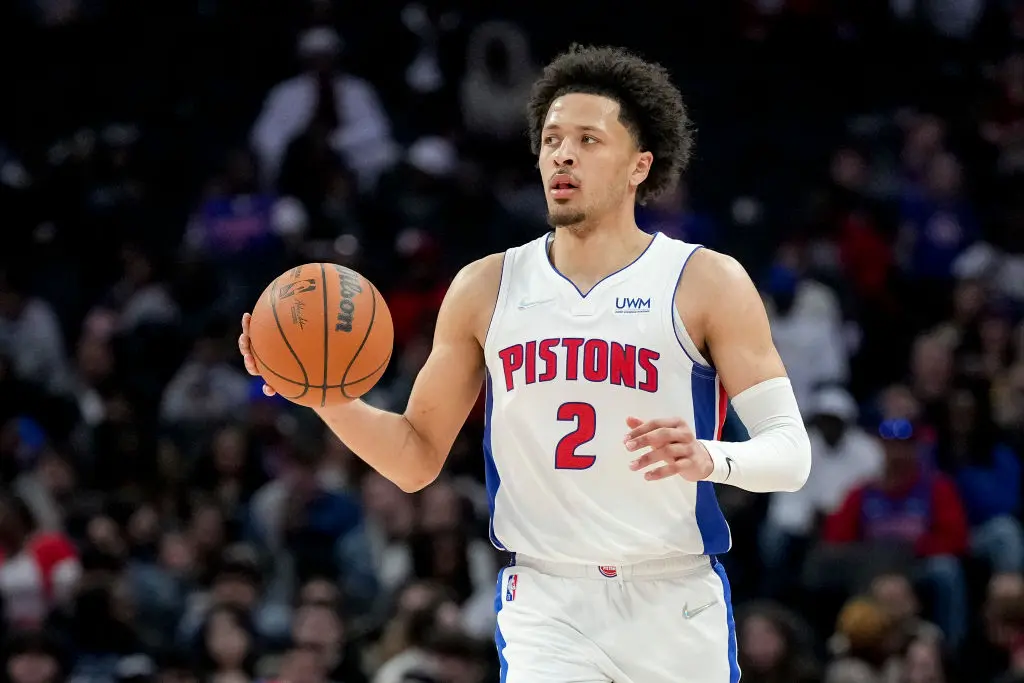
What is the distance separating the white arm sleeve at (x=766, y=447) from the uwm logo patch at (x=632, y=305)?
409mm

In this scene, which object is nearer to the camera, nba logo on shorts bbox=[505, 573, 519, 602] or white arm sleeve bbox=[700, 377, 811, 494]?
white arm sleeve bbox=[700, 377, 811, 494]

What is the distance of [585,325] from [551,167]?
54 centimetres

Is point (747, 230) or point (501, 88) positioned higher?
point (501, 88)

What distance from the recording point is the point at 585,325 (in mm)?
4875

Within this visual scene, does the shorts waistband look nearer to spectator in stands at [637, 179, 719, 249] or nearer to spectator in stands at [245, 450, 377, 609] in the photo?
spectator in stands at [245, 450, 377, 609]

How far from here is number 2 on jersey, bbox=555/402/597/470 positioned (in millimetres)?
4758

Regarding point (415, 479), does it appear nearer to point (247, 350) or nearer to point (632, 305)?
point (247, 350)

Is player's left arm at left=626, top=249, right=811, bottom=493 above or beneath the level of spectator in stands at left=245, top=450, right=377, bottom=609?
above

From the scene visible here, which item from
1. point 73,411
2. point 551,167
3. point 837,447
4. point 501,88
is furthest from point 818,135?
point 551,167

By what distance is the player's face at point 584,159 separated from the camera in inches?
196

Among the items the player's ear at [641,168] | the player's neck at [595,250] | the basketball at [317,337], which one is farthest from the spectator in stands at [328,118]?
the basketball at [317,337]

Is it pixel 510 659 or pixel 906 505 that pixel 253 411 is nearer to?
pixel 906 505

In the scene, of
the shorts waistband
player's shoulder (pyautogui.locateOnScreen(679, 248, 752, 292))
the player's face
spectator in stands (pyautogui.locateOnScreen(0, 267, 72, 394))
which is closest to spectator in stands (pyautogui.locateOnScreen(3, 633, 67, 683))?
spectator in stands (pyautogui.locateOnScreen(0, 267, 72, 394))

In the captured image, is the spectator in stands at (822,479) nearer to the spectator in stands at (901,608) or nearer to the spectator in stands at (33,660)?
the spectator in stands at (901,608)
